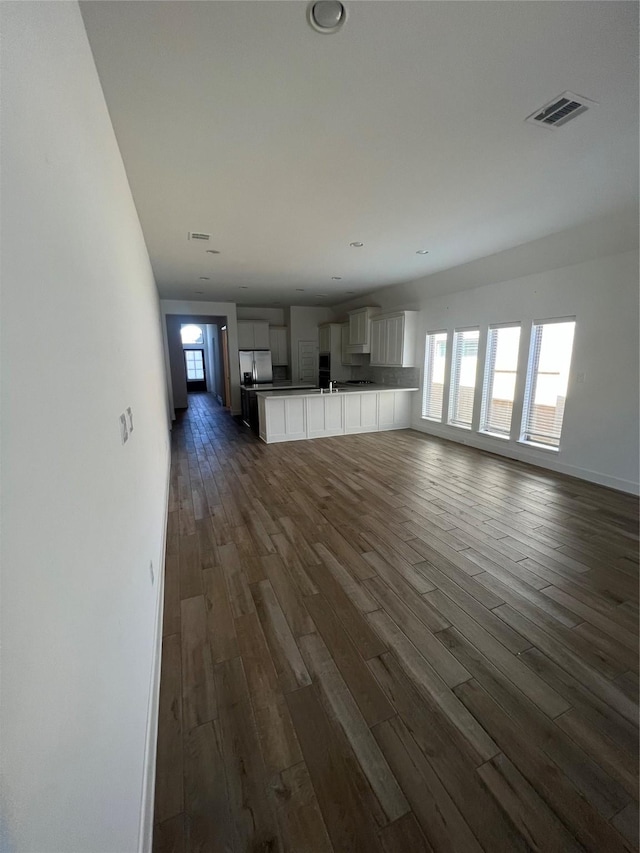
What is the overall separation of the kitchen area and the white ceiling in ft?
10.3

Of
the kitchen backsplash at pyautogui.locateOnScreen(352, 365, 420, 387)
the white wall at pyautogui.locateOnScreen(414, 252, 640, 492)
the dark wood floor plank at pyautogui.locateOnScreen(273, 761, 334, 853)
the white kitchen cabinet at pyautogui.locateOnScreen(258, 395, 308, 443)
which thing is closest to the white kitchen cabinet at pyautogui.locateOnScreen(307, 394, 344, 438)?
the white kitchen cabinet at pyautogui.locateOnScreen(258, 395, 308, 443)

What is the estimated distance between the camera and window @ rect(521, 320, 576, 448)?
4.38 m

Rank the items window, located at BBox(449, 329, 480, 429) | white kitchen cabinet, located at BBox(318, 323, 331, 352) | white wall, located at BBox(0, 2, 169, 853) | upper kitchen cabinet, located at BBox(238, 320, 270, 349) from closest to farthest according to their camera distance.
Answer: white wall, located at BBox(0, 2, 169, 853) → window, located at BBox(449, 329, 480, 429) → upper kitchen cabinet, located at BBox(238, 320, 270, 349) → white kitchen cabinet, located at BBox(318, 323, 331, 352)

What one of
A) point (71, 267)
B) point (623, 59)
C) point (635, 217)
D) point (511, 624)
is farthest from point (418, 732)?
point (635, 217)

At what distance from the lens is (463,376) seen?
19.4 ft

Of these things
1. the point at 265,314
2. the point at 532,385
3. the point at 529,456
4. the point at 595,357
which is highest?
the point at 265,314

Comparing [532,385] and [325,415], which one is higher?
[532,385]

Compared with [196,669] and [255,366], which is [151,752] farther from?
[255,366]

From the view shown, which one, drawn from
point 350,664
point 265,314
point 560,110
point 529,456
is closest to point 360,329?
point 265,314

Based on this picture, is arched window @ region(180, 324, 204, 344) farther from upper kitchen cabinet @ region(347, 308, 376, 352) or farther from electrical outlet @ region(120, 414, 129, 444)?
electrical outlet @ region(120, 414, 129, 444)

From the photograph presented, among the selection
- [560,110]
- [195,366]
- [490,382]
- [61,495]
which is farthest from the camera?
[195,366]

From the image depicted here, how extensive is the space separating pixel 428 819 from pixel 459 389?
5.71 metres

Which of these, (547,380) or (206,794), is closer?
(206,794)

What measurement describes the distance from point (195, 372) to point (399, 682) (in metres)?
15.2
